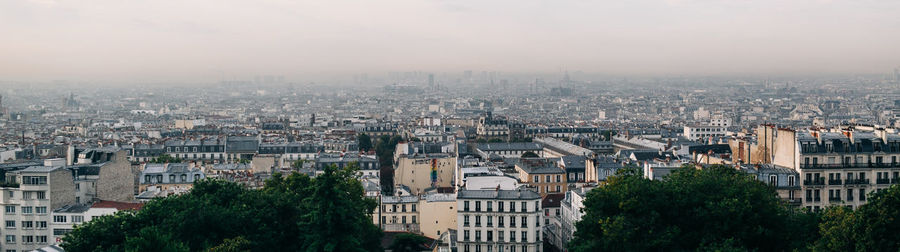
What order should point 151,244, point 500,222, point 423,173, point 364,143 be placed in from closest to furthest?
1. point 151,244
2. point 500,222
3. point 423,173
4. point 364,143

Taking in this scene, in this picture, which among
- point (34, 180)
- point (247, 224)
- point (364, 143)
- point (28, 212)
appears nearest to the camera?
point (247, 224)

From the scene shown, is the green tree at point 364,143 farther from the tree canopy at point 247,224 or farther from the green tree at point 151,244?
the green tree at point 151,244

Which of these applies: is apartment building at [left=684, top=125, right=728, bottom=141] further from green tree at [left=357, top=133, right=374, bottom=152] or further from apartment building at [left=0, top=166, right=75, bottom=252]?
apartment building at [left=0, top=166, right=75, bottom=252]

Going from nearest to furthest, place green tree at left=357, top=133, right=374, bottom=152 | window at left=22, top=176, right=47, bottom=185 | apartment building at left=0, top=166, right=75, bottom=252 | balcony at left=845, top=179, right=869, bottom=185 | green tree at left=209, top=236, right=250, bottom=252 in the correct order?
green tree at left=209, top=236, right=250, bottom=252, balcony at left=845, top=179, right=869, bottom=185, apartment building at left=0, top=166, right=75, bottom=252, window at left=22, top=176, right=47, bottom=185, green tree at left=357, top=133, right=374, bottom=152

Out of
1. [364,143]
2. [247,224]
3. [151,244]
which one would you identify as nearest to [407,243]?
[247,224]

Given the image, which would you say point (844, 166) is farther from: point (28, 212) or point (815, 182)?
point (28, 212)

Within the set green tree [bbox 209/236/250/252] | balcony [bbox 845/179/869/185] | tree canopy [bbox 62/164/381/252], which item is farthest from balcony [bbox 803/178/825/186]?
green tree [bbox 209/236/250/252]
